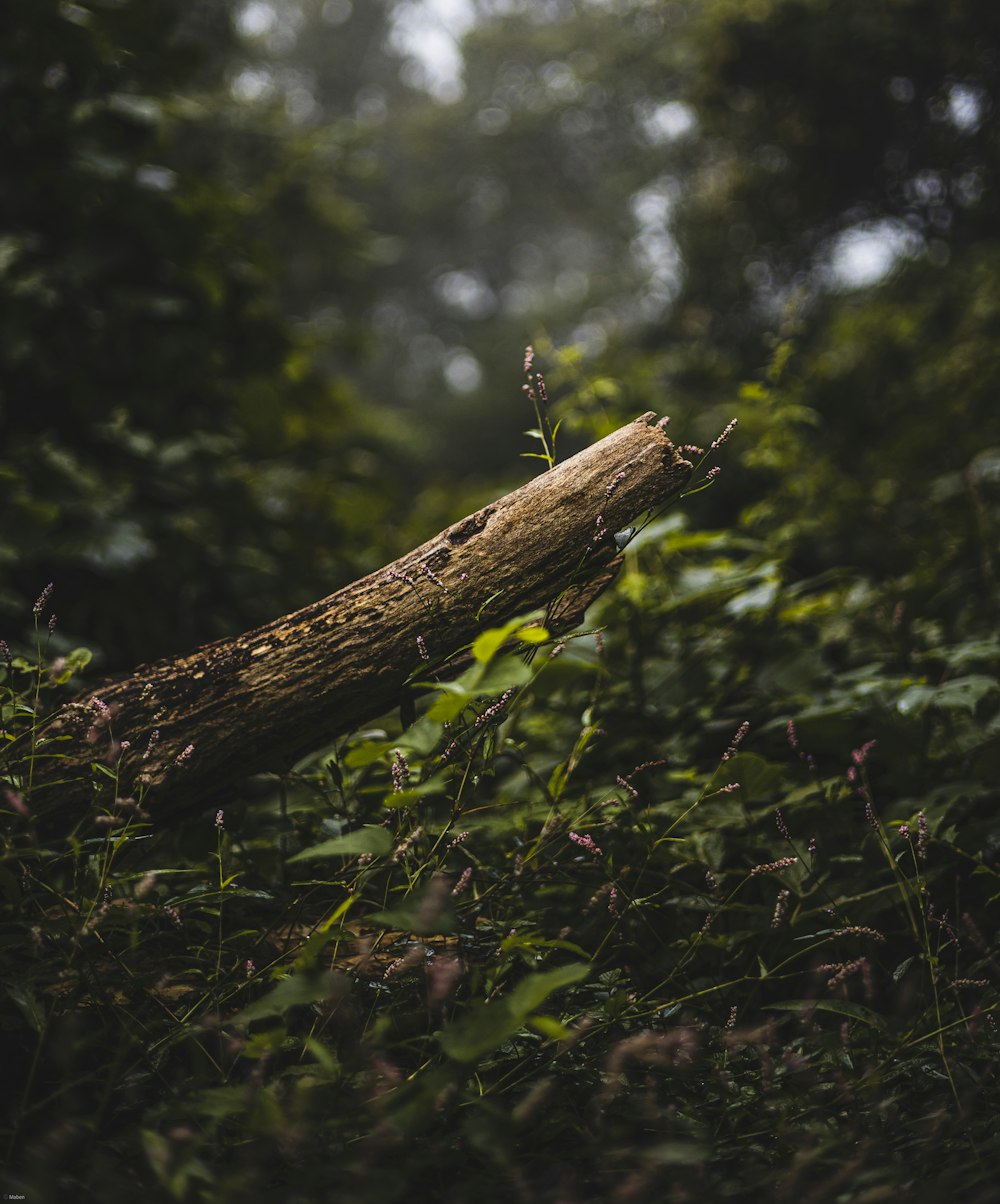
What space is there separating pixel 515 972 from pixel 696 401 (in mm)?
6191

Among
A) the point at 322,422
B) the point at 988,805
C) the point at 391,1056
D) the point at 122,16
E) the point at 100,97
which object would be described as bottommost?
the point at 988,805

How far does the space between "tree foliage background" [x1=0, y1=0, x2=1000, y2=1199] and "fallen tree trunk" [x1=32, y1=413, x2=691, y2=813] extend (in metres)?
0.49

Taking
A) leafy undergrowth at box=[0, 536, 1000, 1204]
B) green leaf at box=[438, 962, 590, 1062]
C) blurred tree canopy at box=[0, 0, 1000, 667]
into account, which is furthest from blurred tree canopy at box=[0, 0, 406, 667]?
green leaf at box=[438, 962, 590, 1062]

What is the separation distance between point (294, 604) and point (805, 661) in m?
1.84

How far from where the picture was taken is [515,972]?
129 centimetres

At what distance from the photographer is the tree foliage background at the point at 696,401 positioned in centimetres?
192

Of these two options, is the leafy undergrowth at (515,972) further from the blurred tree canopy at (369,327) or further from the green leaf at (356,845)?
the blurred tree canopy at (369,327)

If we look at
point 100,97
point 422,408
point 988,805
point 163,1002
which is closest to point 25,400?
point 100,97

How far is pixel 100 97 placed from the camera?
286cm

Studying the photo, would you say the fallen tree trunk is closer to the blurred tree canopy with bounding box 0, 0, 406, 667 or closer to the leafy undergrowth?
the leafy undergrowth

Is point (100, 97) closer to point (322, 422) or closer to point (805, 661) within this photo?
point (322, 422)

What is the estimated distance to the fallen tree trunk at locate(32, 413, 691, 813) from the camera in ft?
4.48

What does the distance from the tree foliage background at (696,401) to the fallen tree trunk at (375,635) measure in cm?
49

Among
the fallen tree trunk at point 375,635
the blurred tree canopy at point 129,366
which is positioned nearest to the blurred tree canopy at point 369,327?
the blurred tree canopy at point 129,366
